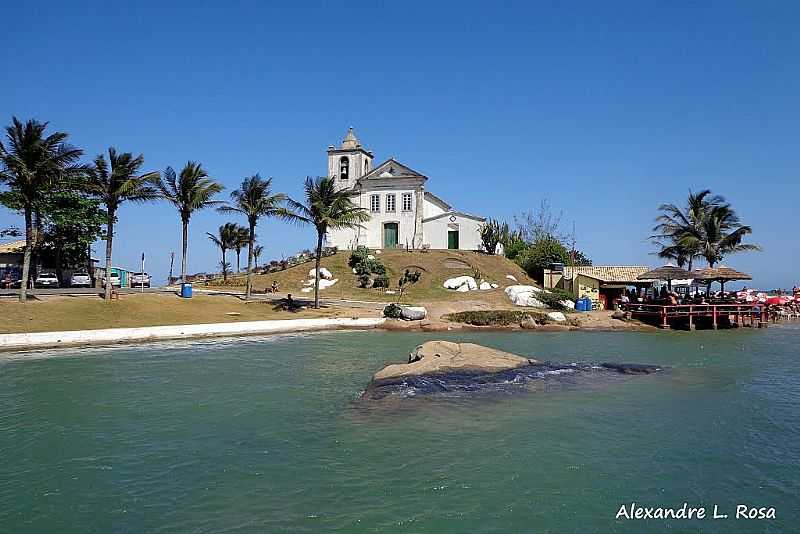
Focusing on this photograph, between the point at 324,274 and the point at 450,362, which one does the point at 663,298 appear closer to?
the point at 324,274

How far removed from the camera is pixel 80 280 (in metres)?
47.7

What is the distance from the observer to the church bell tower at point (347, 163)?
69.2 m

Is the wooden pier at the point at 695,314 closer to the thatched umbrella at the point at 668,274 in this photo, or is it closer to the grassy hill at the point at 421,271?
the thatched umbrella at the point at 668,274

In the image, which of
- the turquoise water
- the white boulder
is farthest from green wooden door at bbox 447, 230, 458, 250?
the turquoise water

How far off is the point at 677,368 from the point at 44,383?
22767mm

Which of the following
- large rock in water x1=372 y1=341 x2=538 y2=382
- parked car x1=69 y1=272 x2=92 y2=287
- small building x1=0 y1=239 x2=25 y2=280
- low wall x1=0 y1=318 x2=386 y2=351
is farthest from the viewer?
small building x1=0 y1=239 x2=25 y2=280

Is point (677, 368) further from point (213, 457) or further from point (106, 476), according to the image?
point (106, 476)

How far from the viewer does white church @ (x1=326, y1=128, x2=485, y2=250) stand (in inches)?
2581

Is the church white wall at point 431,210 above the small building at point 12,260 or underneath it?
above

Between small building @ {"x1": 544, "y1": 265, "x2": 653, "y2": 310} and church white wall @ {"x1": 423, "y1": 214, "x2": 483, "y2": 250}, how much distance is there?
14480 mm

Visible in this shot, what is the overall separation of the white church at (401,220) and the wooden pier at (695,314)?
26039 mm

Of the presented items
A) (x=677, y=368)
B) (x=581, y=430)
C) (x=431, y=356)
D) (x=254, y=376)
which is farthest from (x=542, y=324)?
(x=581, y=430)

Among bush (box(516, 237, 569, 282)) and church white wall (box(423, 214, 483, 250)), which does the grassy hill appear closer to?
bush (box(516, 237, 569, 282))

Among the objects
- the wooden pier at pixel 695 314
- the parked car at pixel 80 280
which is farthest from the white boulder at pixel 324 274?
the wooden pier at pixel 695 314
